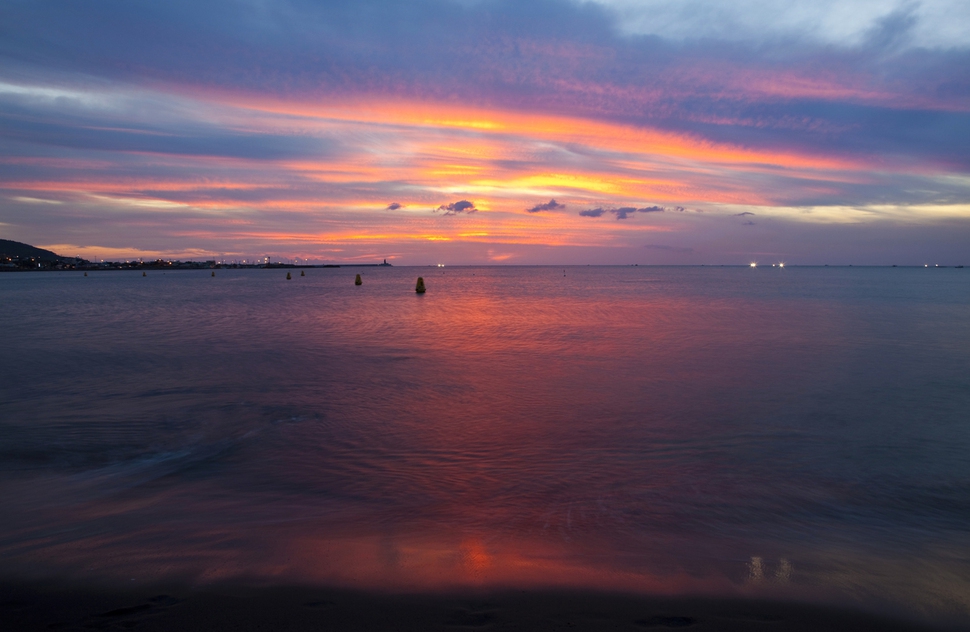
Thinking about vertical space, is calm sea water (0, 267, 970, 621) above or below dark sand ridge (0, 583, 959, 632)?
below

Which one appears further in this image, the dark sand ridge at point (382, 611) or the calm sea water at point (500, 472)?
the calm sea water at point (500, 472)

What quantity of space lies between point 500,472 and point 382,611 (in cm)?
379

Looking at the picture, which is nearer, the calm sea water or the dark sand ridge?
the dark sand ridge

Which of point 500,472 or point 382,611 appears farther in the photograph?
point 500,472

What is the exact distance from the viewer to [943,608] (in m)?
4.10

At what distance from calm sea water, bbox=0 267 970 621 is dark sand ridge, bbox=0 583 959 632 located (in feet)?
0.76

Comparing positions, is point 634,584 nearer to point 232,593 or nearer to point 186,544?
point 232,593

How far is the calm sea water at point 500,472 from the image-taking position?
466 centimetres

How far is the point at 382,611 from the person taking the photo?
3.84 meters

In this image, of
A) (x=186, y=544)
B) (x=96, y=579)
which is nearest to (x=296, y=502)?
(x=186, y=544)

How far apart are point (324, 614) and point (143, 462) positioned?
5.49 meters

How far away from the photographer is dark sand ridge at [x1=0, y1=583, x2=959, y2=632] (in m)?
3.68

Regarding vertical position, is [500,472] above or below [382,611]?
below

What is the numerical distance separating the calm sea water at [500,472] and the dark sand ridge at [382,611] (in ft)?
0.76
